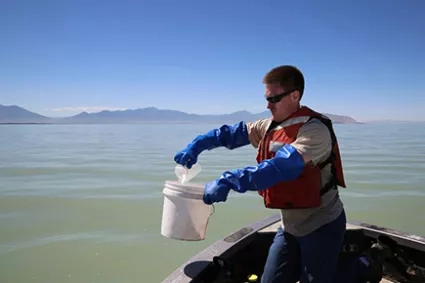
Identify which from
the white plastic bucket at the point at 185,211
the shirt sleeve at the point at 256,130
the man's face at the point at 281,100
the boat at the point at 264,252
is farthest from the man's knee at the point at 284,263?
the man's face at the point at 281,100

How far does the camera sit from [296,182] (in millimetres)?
2041

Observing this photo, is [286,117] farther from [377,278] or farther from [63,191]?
[63,191]

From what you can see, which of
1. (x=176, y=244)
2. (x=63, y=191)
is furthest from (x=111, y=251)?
(x=63, y=191)

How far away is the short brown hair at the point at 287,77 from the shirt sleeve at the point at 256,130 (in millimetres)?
423

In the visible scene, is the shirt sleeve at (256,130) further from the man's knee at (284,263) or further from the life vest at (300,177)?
the man's knee at (284,263)

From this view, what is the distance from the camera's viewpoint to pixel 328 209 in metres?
2.15

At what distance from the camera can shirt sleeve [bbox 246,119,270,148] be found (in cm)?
253

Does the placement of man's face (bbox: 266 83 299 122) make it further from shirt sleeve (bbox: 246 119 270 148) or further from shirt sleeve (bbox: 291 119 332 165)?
shirt sleeve (bbox: 246 119 270 148)

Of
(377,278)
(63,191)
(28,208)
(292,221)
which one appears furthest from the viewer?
(63,191)

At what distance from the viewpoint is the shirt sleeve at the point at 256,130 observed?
253 centimetres

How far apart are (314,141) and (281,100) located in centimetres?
36

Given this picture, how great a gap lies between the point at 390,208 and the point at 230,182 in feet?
26.2

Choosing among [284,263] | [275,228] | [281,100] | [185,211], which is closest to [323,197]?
[284,263]

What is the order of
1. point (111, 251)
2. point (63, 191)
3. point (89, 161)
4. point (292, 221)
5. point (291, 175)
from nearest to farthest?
point (291, 175) → point (292, 221) → point (111, 251) → point (63, 191) → point (89, 161)
